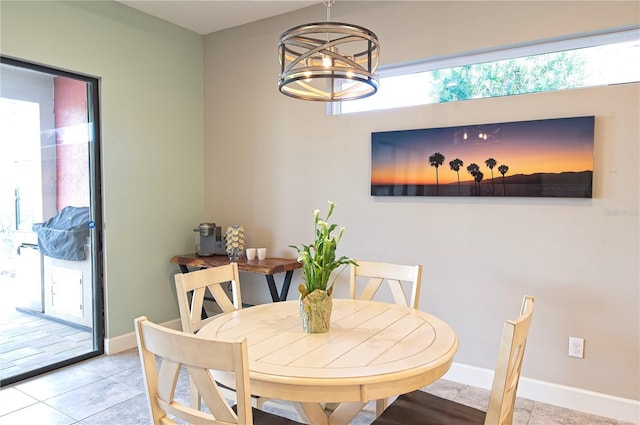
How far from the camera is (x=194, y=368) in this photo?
120 cm

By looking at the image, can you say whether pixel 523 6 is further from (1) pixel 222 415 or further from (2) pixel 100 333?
(2) pixel 100 333

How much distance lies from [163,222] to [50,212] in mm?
935

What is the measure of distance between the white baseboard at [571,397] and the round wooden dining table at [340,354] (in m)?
1.19

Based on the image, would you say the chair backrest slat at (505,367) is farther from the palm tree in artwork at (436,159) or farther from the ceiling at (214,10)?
the ceiling at (214,10)

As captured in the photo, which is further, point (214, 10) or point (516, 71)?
point (214, 10)

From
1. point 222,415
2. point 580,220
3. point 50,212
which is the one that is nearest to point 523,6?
point 580,220

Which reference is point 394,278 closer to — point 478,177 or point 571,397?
point 478,177

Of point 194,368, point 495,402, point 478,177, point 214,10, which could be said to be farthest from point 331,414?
point 214,10

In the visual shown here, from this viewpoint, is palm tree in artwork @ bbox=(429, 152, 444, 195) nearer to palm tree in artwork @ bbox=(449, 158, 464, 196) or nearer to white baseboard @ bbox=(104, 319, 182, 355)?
palm tree in artwork @ bbox=(449, 158, 464, 196)

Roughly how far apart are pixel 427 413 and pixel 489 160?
5.78ft

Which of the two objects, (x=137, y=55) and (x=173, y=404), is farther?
(x=137, y=55)

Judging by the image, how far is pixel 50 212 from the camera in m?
3.15

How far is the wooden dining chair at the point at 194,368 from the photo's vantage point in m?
1.11

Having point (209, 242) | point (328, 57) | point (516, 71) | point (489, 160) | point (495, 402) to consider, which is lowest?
point (495, 402)
